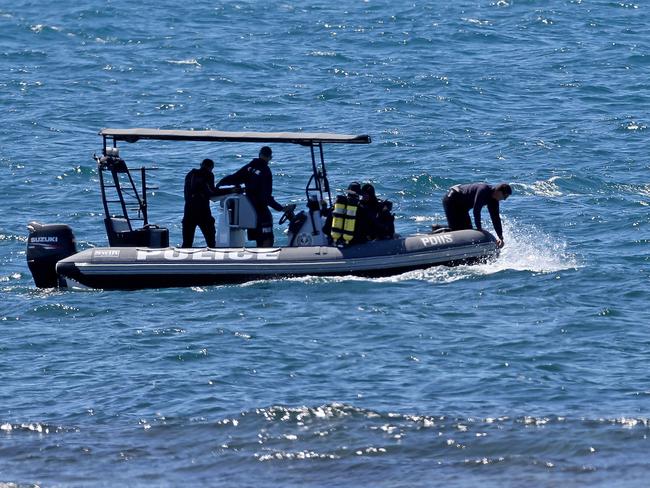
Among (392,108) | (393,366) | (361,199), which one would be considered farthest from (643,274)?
(392,108)

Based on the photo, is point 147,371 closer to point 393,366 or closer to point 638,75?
point 393,366

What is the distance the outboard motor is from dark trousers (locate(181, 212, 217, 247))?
1480mm

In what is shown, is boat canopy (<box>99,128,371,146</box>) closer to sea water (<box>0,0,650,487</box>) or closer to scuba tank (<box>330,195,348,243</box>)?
scuba tank (<box>330,195,348,243</box>)

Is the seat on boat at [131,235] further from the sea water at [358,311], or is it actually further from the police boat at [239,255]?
the sea water at [358,311]

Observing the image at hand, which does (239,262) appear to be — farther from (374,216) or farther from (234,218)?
(374,216)

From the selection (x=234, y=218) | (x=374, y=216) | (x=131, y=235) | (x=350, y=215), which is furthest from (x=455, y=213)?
(x=131, y=235)

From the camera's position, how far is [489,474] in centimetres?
1122

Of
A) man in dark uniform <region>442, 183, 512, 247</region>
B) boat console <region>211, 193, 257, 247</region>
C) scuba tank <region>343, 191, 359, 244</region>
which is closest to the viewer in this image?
scuba tank <region>343, 191, 359, 244</region>

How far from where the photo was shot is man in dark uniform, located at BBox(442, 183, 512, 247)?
716 inches

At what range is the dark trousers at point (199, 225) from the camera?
1855 centimetres

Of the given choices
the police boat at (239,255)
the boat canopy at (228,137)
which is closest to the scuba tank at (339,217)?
the police boat at (239,255)

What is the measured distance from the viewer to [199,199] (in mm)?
18438

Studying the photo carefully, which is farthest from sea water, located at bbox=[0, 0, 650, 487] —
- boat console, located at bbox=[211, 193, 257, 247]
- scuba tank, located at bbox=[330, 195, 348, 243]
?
boat console, located at bbox=[211, 193, 257, 247]

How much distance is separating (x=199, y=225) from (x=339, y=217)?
2.00 m
